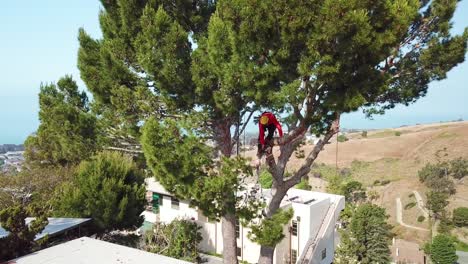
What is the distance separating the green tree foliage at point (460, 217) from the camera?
3009 cm

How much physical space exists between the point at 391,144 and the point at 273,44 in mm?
69088

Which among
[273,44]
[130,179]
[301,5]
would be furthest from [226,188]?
[130,179]

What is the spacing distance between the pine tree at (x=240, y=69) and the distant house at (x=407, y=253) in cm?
1825

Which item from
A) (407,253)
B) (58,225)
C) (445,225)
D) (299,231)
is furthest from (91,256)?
(445,225)

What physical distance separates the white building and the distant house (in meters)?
7.70

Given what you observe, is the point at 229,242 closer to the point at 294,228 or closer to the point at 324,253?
the point at 294,228

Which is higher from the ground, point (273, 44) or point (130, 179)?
point (273, 44)

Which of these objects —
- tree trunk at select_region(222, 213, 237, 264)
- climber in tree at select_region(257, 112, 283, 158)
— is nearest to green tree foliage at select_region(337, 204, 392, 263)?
tree trunk at select_region(222, 213, 237, 264)

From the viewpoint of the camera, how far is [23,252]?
932 cm

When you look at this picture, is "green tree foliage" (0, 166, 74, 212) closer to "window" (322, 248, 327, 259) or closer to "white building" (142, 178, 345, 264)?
"white building" (142, 178, 345, 264)

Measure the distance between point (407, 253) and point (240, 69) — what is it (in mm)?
24661

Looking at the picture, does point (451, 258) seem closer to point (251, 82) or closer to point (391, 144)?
point (251, 82)

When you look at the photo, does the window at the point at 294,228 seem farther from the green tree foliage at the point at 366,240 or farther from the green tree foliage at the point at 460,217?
the green tree foliage at the point at 460,217

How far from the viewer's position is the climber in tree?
23.3ft
